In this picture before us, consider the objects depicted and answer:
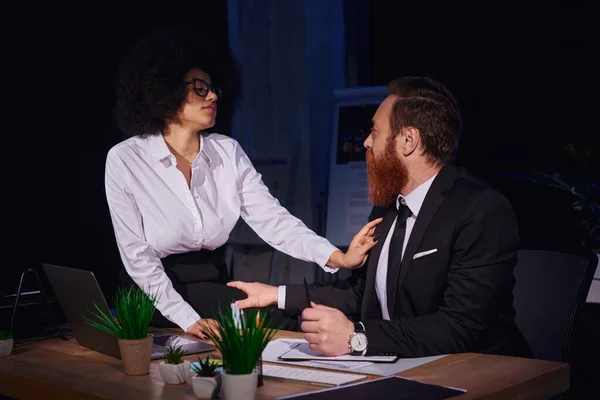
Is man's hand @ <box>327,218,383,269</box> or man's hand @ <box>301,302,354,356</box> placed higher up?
man's hand @ <box>327,218,383,269</box>

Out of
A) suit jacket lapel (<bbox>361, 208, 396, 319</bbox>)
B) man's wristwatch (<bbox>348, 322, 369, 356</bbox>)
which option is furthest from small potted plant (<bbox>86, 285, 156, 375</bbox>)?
suit jacket lapel (<bbox>361, 208, 396, 319</bbox>)

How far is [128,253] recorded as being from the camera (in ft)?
8.94

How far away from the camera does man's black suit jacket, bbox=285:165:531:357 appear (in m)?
2.04

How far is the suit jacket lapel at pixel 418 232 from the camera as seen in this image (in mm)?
2270

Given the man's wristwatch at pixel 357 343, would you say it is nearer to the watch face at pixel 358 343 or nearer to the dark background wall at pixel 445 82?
the watch face at pixel 358 343

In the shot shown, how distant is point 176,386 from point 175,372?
32mm

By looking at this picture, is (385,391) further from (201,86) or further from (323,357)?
(201,86)

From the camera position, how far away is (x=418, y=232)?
2281 millimetres

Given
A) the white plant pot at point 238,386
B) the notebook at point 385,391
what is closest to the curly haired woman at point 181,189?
the notebook at point 385,391

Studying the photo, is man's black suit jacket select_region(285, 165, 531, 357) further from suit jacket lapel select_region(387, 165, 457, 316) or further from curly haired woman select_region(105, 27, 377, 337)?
curly haired woman select_region(105, 27, 377, 337)

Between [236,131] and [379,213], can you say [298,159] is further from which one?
[379,213]

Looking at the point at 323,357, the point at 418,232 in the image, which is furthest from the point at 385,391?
the point at 418,232

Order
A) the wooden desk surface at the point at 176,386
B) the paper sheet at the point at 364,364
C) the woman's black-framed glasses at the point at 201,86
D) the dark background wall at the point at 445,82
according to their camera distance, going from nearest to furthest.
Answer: the wooden desk surface at the point at 176,386, the paper sheet at the point at 364,364, the woman's black-framed glasses at the point at 201,86, the dark background wall at the point at 445,82

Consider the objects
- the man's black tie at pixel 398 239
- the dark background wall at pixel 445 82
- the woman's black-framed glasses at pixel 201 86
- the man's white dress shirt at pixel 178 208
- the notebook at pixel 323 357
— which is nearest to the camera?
the notebook at pixel 323 357
